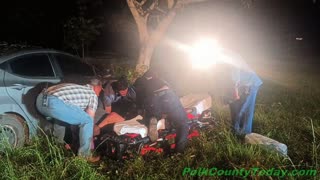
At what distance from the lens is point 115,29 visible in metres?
24.3

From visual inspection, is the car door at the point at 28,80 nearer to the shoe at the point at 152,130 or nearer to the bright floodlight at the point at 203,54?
the shoe at the point at 152,130

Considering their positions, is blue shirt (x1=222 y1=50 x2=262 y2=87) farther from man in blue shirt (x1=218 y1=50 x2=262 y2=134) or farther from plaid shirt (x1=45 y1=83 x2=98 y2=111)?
plaid shirt (x1=45 y1=83 x2=98 y2=111)

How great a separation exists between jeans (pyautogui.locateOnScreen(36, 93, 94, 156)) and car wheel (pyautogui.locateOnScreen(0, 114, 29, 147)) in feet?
1.69

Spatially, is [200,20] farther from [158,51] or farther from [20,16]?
[20,16]

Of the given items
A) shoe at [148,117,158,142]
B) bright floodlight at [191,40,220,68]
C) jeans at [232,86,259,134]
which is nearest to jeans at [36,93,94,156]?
shoe at [148,117,158,142]

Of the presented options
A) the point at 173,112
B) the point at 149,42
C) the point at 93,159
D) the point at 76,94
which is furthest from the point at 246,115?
the point at 149,42

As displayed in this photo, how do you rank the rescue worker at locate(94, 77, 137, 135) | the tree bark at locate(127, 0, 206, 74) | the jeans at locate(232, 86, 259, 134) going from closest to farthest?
1. the rescue worker at locate(94, 77, 137, 135)
2. the jeans at locate(232, 86, 259, 134)
3. the tree bark at locate(127, 0, 206, 74)

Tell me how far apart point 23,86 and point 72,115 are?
100 centimetres

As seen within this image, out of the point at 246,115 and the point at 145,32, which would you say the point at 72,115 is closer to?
the point at 246,115

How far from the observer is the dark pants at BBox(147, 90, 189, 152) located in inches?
233

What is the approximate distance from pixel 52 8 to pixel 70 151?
18409 mm

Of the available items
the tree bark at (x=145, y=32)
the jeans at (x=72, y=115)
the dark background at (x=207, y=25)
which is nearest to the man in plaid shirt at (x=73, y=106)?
the jeans at (x=72, y=115)

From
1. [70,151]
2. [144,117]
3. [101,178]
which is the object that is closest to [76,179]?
[101,178]

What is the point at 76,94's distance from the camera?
5.61 meters
